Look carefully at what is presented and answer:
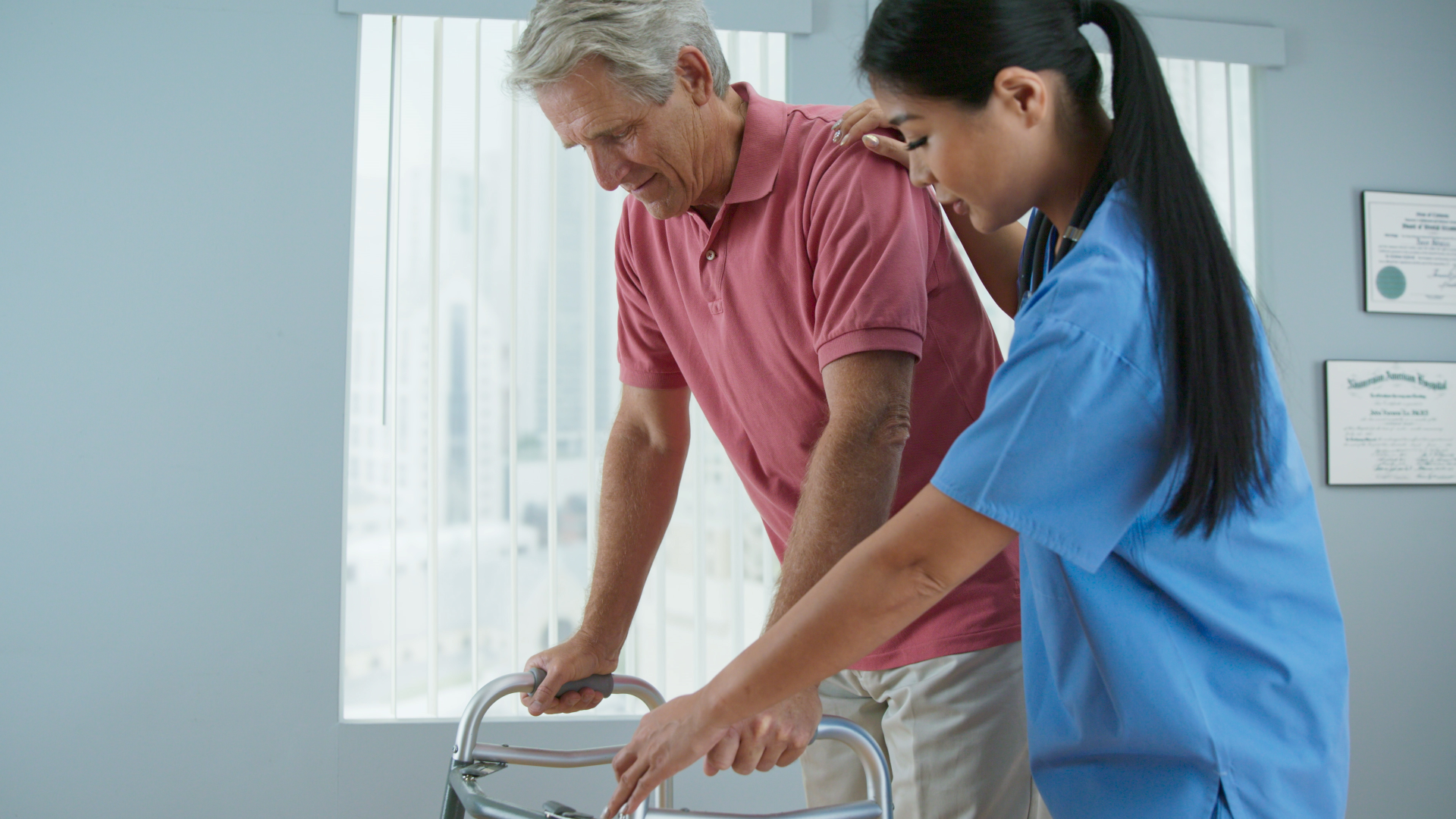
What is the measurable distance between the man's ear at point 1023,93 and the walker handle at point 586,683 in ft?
2.89

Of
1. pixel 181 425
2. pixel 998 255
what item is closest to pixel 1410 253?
pixel 998 255

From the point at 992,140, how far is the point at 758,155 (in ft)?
1.50

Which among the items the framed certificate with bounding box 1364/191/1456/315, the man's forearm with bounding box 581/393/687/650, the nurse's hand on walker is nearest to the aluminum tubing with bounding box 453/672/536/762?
the man's forearm with bounding box 581/393/687/650

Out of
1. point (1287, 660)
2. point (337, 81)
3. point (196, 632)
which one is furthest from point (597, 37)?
point (196, 632)

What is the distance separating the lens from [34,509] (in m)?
2.44

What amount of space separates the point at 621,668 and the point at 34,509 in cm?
162

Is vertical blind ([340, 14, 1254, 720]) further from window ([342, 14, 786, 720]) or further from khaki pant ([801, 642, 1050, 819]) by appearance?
khaki pant ([801, 642, 1050, 819])

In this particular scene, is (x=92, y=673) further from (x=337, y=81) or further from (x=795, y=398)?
(x=795, y=398)

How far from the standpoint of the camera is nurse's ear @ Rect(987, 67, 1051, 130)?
82 centimetres

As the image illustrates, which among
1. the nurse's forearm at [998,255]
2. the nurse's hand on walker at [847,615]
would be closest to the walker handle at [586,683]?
the nurse's hand on walker at [847,615]

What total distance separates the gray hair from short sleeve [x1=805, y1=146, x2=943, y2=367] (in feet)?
0.86

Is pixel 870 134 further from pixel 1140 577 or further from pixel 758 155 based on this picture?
pixel 1140 577

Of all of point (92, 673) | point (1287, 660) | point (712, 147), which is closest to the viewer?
point (1287, 660)

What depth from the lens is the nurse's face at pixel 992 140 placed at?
83 cm
